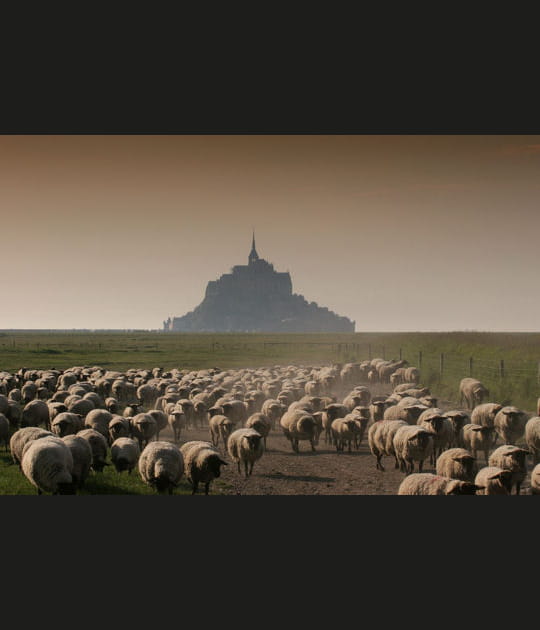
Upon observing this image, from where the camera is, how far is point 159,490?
11.3 metres

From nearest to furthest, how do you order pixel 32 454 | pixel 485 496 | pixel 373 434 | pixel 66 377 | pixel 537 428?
pixel 485 496, pixel 32 454, pixel 537 428, pixel 373 434, pixel 66 377

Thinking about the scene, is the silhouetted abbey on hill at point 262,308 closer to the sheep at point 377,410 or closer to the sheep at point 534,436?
the sheep at point 377,410

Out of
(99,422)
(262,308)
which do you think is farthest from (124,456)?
(262,308)

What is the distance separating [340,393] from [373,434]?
51.9 feet

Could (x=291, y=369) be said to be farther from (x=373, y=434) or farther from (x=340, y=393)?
(x=373, y=434)

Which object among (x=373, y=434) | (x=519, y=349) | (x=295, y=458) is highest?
(x=519, y=349)

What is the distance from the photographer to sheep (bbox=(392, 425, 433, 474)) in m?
12.9

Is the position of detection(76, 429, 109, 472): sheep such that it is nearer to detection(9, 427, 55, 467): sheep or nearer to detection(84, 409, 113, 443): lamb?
detection(9, 427, 55, 467): sheep

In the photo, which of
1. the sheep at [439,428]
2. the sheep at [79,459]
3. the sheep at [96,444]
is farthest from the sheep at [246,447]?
the sheep at [439,428]

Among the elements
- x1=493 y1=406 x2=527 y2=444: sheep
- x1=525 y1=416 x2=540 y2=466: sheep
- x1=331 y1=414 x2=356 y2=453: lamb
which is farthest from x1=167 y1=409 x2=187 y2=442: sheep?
x1=525 y1=416 x2=540 y2=466: sheep

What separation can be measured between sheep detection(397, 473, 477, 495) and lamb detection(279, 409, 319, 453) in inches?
281

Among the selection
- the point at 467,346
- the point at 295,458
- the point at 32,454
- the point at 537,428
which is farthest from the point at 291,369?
the point at 32,454

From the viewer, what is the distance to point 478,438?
46.6 feet

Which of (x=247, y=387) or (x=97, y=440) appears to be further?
(x=247, y=387)
